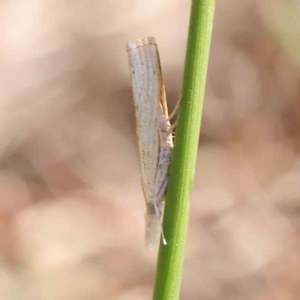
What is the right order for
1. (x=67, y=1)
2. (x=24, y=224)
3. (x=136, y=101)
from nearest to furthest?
(x=136, y=101) → (x=67, y=1) → (x=24, y=224)

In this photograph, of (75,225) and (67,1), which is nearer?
(67,1)

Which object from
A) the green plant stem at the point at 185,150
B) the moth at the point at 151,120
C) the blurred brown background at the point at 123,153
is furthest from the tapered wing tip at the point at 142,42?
the blurred brown background at the point at 123,153

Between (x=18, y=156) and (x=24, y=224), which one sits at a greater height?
(x=18, y=156)

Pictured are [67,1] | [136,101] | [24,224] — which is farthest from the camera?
[24,224]

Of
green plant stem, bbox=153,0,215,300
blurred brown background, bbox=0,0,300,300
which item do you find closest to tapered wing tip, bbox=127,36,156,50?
green plant stem, bbox=153,0,215,300

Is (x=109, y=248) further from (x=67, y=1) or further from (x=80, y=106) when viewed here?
(x=67, y=1)

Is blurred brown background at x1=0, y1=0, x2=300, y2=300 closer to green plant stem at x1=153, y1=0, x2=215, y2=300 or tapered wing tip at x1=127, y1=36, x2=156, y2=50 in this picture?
tapered wing tip at x1=127, y1=36, x2=156, y2=50

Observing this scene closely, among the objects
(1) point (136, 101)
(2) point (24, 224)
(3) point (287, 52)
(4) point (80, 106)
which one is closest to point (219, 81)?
(3) point (287, 52)
